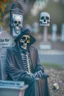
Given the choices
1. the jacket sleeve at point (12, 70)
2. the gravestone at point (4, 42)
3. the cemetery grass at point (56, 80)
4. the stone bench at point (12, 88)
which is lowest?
the cemetery grass at point (56, 80)

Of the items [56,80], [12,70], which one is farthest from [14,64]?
[56,80]

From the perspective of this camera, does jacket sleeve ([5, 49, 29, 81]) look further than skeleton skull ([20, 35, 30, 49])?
No

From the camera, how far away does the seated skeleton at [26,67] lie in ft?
28.5

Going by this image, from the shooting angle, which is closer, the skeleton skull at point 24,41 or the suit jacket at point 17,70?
the suit jacket at point 17,70

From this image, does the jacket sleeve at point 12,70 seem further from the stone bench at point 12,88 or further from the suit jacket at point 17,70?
the stone bench at point 12,88

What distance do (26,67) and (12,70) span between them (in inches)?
12.3

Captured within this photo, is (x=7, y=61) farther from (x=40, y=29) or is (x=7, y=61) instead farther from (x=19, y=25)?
(x=40, y=29)

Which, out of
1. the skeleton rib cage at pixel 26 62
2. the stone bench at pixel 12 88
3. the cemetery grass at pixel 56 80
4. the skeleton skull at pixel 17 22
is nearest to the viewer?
the stone bench at pixel 12 88

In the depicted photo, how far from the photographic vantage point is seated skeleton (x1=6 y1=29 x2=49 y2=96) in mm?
8672

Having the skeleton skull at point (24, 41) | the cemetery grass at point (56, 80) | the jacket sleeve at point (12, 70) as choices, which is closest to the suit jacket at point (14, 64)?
the jacket sleeve at point (12, 70)

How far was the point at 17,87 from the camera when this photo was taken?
815 centimetres

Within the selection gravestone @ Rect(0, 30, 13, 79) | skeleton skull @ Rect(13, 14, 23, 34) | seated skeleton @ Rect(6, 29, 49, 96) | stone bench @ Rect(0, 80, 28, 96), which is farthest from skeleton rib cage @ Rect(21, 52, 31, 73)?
skeleton skull @ Rect(13, 14, 23, 34)

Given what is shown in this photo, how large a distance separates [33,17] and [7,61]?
3818 cm

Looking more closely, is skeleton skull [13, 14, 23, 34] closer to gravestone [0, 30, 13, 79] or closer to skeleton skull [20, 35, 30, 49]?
gravestone [0, 30, 13, 79]
